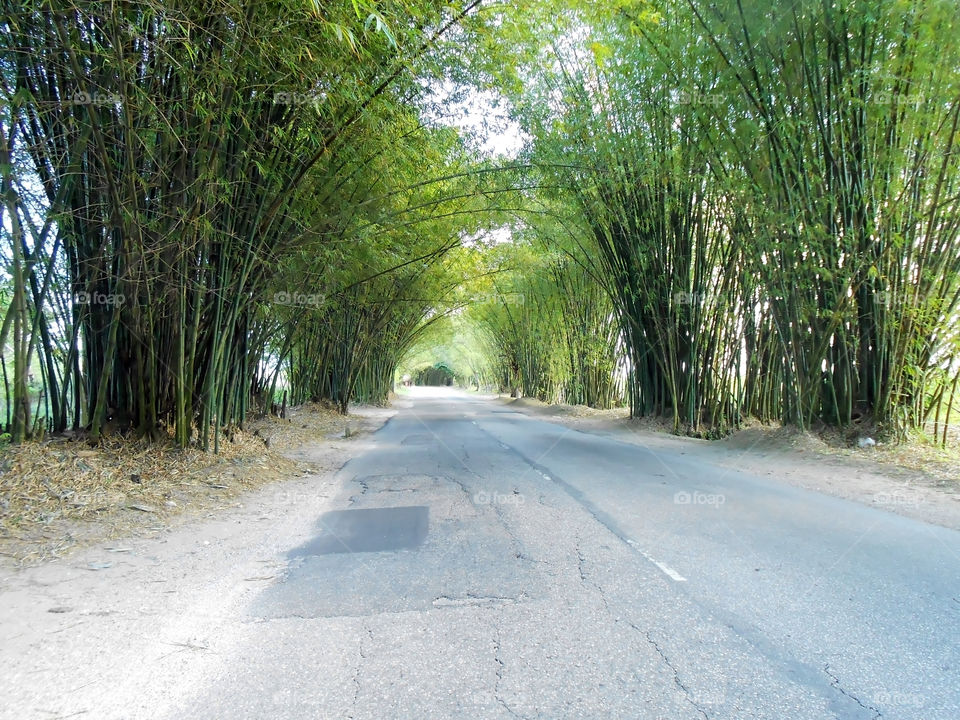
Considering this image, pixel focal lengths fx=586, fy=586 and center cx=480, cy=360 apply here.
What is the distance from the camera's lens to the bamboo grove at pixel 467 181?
13.5 ft

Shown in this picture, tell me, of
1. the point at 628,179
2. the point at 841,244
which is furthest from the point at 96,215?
the point at 841,244

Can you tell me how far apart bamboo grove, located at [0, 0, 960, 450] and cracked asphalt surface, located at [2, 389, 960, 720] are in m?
2.38

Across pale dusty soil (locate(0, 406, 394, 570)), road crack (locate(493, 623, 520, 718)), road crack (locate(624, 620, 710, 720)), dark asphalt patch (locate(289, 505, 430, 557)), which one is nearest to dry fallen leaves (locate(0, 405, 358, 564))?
pale dusty soil (locate(0, 406, 394, 570))

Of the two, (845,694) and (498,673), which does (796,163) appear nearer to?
(845,694)

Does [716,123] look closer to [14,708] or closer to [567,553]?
[567,553]

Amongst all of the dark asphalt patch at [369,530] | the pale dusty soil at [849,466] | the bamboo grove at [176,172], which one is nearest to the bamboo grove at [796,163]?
the pale dusty soil at [849,466]

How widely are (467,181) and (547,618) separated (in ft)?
20.1

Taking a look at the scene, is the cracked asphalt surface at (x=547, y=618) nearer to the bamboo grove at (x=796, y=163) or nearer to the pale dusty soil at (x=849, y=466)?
the pale dusty soil at (x=849, y=466)

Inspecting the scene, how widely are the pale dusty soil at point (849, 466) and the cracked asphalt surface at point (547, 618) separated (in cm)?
54

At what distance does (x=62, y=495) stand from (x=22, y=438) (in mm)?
882

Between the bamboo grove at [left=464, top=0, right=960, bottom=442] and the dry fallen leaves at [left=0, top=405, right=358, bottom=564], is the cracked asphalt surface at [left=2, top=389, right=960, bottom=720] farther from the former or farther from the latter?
the bamboo grove at [left=464, top=0, right=960, bottom=442]

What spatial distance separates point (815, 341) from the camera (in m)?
7.50

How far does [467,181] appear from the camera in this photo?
24.7 feet

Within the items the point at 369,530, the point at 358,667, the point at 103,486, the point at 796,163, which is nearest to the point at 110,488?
the point at 103,486
